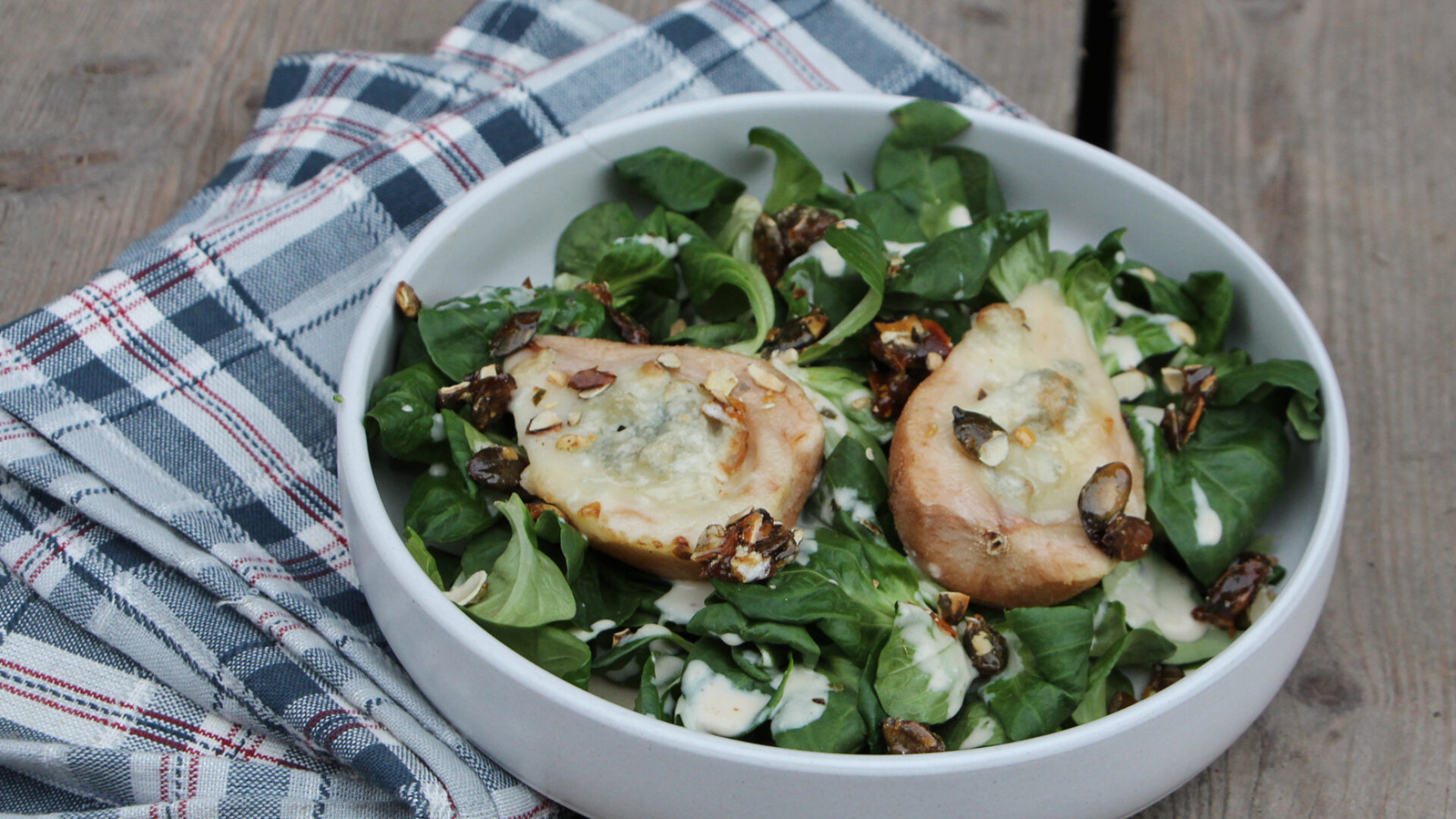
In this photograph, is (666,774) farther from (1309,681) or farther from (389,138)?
(389,138)

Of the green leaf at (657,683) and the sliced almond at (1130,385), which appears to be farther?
the sliced almond at (1130,385)

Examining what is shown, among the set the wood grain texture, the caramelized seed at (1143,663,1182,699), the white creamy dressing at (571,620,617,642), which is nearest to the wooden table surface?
the wood grain texture

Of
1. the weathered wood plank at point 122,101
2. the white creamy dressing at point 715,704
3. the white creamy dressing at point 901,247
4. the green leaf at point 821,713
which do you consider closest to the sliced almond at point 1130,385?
the white creamy dressing at point 901,247

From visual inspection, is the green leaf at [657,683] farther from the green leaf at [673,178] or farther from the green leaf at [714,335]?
the green leaf at [673,178]

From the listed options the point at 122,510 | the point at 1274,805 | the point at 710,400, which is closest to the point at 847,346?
the point at 710,400

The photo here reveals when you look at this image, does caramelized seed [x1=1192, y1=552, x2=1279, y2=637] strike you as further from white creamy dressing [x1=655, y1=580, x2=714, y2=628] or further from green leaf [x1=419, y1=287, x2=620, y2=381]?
green leaf [x1=419, y1=287, x2=620, y2=381]

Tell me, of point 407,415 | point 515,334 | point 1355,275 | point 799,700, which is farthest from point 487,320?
point 1355,275
